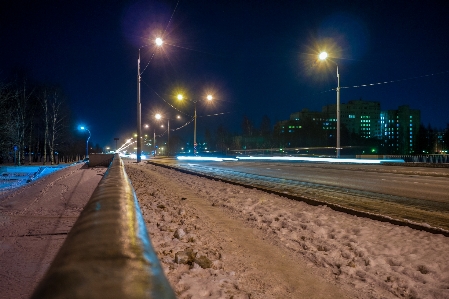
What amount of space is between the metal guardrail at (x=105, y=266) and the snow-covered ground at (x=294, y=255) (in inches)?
→ 85.0

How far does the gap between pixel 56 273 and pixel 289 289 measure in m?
3.24

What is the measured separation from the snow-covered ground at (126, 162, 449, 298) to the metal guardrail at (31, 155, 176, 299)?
2160 mm

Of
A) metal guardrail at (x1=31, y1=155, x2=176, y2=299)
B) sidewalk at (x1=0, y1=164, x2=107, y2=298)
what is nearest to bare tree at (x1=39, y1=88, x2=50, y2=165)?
sidewalk at (x1=0, y1=164, x2=107, y2=298)

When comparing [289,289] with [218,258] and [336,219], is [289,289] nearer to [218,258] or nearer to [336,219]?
[218,258]

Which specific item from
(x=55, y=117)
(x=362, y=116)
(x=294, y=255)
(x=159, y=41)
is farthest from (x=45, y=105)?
(x=362, y=116)

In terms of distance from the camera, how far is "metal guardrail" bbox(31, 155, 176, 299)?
1279 mm

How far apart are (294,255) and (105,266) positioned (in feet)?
14.1

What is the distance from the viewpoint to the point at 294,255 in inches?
207

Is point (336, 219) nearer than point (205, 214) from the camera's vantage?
Yes

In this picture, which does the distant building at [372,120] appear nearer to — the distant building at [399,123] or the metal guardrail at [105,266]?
the distant building at [399,123]

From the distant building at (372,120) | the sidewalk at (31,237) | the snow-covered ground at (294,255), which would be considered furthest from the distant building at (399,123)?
the sidewalk at (31,237)

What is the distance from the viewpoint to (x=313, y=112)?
415 ft

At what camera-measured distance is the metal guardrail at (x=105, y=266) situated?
1.28m

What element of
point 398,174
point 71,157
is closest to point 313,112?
point 71,157
